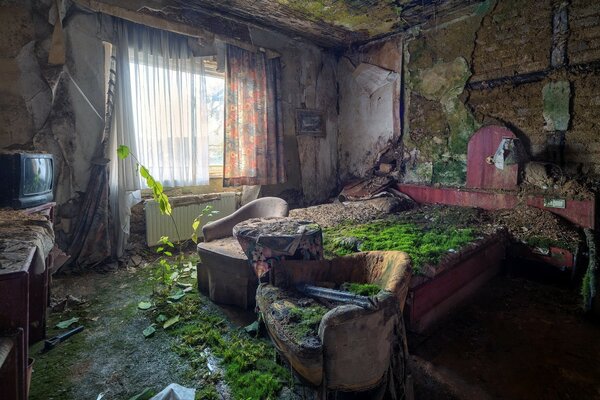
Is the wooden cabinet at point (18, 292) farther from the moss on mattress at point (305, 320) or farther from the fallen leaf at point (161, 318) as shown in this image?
the moss on mattress at point (305, 320)

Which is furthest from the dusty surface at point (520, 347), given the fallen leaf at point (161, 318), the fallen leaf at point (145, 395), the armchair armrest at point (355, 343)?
the fallen leaf at point (161, 318)

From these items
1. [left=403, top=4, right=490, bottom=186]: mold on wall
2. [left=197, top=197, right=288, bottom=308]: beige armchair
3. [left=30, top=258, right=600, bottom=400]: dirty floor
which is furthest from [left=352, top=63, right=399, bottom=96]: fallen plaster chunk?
[left=197, top=197, right=288, bottom=308]: beige armchair

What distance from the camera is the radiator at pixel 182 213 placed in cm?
388

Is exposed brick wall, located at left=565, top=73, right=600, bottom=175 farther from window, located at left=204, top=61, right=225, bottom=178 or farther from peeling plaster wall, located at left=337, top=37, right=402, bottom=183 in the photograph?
window, located at left=204, top=61, right=225, bottom=178

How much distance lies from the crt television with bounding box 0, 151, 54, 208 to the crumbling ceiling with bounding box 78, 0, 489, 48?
2.02m

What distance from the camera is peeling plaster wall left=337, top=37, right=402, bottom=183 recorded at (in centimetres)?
486

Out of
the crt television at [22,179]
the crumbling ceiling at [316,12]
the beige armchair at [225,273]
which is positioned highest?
the crumbling ceiling at [316,12]

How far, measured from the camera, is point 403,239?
2.82 metres

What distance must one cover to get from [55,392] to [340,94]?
5.28m

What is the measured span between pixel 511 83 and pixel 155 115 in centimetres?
417

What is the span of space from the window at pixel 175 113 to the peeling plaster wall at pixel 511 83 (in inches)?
111

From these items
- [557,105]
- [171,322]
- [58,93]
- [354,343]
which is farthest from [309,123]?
[354,343]

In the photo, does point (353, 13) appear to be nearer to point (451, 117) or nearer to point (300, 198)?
point (451, 117)

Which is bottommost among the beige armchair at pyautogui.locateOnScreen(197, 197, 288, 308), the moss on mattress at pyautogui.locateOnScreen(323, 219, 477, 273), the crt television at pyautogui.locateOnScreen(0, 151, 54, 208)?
the beige armchair at pyautogui.locateOnScreen(197, 197, 288, 308)
